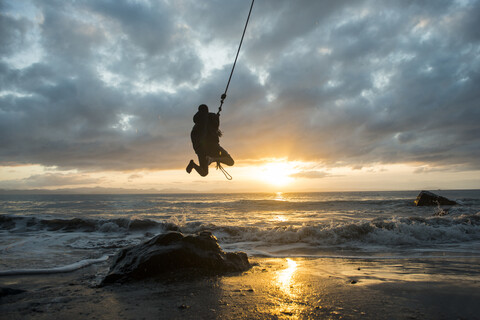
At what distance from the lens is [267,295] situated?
4.63 metres

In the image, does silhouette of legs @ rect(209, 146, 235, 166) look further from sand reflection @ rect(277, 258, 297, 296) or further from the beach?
Result: sand reflection @ rect(277, 258, 297, 296)

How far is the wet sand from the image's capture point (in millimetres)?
3902

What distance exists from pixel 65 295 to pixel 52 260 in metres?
4.26

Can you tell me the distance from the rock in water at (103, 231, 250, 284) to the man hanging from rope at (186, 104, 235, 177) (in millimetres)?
2503

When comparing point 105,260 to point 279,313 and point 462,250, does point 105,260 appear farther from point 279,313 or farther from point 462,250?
point 462,250

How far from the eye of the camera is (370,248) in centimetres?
1056

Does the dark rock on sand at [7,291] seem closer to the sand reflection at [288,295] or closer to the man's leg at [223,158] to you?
the sand reflection at [288,295]

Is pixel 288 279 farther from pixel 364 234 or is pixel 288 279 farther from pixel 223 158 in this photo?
pixel 364 234

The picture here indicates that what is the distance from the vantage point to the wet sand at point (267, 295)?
154 inches

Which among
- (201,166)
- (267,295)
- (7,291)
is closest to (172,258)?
(267,295)

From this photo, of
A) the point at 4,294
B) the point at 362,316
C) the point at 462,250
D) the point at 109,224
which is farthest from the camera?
the point at 109,224

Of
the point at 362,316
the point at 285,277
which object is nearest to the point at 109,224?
the point at 285,277

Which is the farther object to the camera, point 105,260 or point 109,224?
point 109,224

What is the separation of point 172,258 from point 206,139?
343cm
